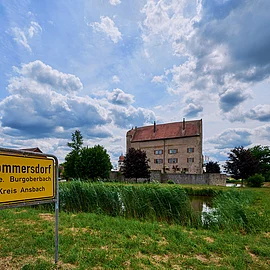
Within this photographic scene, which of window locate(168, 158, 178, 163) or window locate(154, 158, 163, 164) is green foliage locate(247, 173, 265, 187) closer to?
window locate(168, 158, 178, 163)

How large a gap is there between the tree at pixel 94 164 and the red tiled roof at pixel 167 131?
13738 millimetres

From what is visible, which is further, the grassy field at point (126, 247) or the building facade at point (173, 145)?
the building facade at point (173, 145)

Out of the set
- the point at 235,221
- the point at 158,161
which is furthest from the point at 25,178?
the point at 158,161

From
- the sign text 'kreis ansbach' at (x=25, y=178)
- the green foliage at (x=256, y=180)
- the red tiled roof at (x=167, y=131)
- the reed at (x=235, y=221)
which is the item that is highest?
the red tiled roof at (x=167, y=131)

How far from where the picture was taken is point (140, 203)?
289 inches

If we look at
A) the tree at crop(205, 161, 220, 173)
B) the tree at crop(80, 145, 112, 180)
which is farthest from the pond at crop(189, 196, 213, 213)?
the tree at crop(205, 161, 220, 173)

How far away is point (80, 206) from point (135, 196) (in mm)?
2346

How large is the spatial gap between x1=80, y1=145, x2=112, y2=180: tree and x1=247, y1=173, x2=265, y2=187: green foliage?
19.2 metres

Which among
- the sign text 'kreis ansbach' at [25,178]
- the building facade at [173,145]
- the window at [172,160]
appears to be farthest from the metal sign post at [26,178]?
the window at [172,160]

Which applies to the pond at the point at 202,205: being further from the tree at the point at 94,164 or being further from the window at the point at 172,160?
the window at the point at 172,160

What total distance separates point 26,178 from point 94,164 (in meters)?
29.5

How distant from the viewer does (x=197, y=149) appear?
125 ft

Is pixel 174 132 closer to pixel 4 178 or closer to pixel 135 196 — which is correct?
pixel 135 196

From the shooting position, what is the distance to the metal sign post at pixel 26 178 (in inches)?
111
